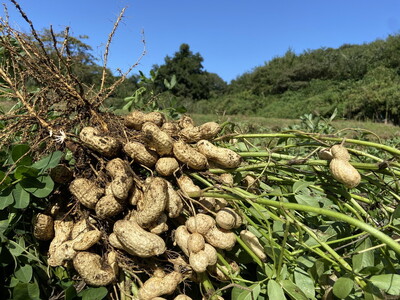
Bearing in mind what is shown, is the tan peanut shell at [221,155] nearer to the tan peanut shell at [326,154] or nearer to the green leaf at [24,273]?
the tan peanut shell at [326,154]

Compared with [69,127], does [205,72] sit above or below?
above

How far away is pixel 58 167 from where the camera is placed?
94 cm

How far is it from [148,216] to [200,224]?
146 millimetres

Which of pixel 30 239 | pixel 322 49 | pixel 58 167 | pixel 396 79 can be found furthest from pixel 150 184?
pixel 322 49

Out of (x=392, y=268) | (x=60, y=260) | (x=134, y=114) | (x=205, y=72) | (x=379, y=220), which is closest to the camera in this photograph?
(x=392, y=268)

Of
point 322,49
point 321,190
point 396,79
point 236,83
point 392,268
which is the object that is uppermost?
point 322,49

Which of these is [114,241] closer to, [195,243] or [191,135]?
[195,243]

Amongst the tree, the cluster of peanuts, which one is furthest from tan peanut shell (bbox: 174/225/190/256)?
the tree

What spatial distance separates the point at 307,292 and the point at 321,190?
323mm

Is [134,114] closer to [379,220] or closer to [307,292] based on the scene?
[307,292]

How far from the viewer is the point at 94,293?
0.84 m

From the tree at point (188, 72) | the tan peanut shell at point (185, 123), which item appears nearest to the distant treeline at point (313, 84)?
the tree at point (188, 72)

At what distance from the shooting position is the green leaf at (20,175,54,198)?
34.4 inches

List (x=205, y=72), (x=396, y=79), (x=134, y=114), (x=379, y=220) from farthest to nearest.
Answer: (x=205, y=72)
(x=396, y=79)
(x=134, y=114)
(x=379, y=220)
